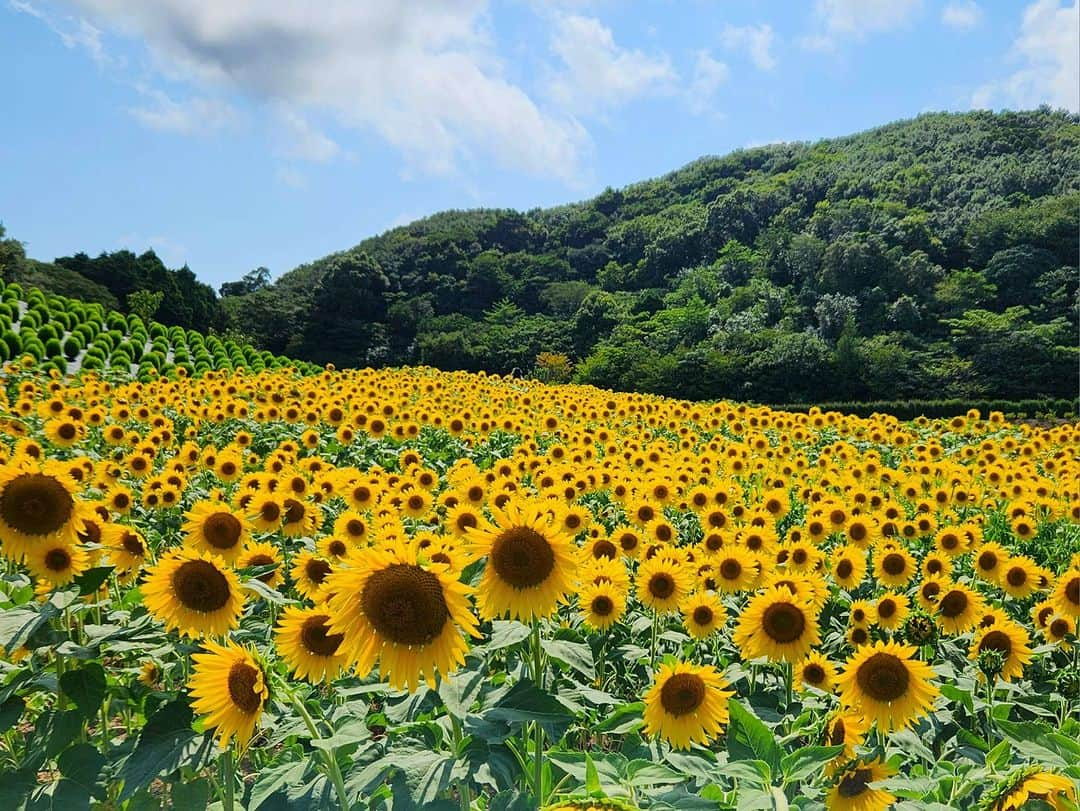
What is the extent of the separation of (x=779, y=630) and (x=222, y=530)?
2187 mm

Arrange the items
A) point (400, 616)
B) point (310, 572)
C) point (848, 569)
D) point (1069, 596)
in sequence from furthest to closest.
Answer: point (848, 569) → point (1069, 596) → point (310, 572) → point (400, 616)

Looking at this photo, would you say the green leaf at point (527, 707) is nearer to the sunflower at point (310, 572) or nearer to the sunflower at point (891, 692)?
the sunflower at point (891, 692)

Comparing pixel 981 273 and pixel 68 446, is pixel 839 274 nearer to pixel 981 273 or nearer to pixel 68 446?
pixel 981 273

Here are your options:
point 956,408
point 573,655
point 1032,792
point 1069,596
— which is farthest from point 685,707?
point 956,408

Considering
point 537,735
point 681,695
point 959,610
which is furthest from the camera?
point 959,610

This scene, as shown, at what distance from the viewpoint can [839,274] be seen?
51.1m

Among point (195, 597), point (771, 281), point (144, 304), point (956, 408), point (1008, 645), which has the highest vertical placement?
point (771, 281)

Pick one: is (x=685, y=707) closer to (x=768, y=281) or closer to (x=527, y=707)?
(x=527, y=707)

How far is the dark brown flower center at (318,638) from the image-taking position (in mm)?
1954

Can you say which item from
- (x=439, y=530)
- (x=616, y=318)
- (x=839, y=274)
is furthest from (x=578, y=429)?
(x=616, y=318)

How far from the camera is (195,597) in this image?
203 cm

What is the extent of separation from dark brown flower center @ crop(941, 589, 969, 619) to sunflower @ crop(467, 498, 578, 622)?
2.83 m

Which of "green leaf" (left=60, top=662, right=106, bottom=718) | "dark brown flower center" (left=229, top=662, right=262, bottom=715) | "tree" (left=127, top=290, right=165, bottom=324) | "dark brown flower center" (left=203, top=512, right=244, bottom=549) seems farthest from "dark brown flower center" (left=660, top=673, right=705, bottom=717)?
"tree" (left=127, top=290, right=165, bottom=324)

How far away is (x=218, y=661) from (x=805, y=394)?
39750 mm
